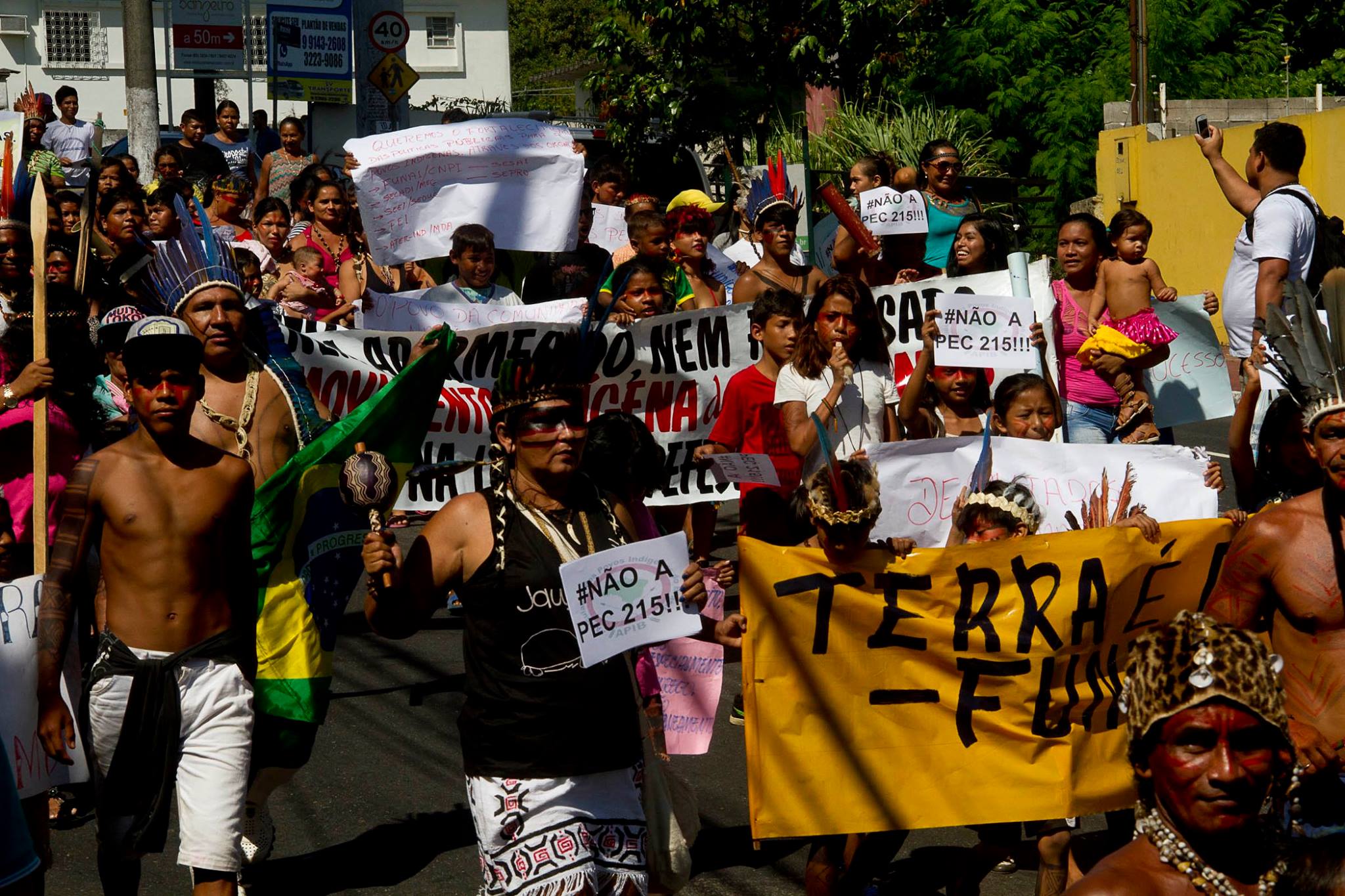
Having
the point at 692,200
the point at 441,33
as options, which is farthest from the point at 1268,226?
the point at 441,33

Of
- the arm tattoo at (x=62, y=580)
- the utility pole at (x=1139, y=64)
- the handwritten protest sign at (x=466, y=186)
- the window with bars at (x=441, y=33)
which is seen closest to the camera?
the arm tattoo at (x=62, y=580)

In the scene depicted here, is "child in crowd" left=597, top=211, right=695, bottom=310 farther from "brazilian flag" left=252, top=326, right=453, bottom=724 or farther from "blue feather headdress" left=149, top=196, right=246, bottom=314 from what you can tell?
"brazilian flag" left=252, top=326, right=453, bottom=724

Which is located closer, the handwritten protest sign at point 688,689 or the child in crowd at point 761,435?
the handwritten protest sign at point 688,689

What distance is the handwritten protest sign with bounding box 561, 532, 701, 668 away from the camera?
4230mm

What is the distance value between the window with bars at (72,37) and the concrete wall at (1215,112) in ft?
152

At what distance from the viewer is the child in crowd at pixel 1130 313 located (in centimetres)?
833

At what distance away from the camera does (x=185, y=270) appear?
5.91 metres

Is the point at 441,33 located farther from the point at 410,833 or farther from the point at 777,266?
the point at 410,833

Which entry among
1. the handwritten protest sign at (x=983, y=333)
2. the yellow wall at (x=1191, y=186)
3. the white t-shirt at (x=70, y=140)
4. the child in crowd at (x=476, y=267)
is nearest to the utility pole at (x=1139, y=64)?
the yellow wall at (x=1191, y=186)

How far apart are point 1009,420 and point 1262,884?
4.00m

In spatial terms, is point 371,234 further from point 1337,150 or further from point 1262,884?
point 1337,150

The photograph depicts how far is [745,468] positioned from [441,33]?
209ft

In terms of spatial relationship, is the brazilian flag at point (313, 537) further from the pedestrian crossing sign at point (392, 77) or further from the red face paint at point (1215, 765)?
the pedestrian crossing sign at point (392, 77)

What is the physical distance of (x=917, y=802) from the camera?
17.3 feet
